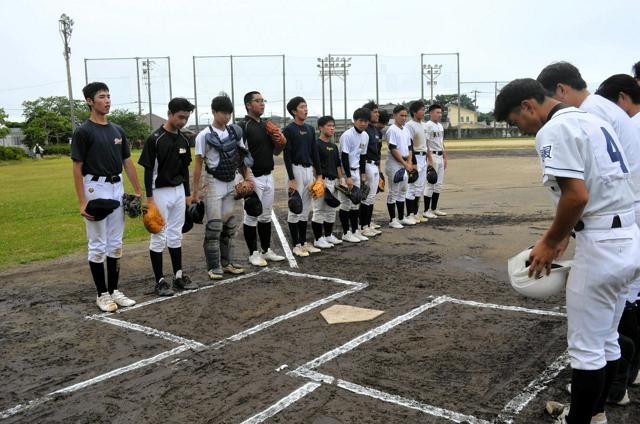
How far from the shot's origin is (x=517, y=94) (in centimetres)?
281

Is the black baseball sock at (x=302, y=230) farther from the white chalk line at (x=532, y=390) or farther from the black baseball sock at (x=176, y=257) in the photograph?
the white chalk line at (x=532, y=390)

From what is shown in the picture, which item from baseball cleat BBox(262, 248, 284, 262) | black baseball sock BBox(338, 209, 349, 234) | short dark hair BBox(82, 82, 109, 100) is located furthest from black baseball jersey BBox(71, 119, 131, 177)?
black baseball sock BBox(338, 209, 349, 234)

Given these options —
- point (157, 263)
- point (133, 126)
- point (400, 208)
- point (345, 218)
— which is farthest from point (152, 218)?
point (133, 126)

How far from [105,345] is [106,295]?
46.3 inches

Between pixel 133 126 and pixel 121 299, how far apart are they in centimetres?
5723

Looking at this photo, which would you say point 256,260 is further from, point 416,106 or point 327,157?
point 416,106

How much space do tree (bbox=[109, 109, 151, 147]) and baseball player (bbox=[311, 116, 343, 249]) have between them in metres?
53.7

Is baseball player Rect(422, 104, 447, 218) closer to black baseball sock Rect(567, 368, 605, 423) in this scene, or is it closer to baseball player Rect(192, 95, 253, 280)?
baseball player Rect(192, 95, 253, 280)

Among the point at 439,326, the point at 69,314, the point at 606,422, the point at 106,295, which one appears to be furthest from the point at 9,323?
the point at 606,422

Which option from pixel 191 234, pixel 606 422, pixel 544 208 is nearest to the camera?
pixel 606 422

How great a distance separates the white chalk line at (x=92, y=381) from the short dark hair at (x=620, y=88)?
387 cm

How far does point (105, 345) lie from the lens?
4.54m

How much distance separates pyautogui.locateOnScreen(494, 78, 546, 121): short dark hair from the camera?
9.14 feet

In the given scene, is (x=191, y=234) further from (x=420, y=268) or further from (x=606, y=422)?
(x=606, y=422)
